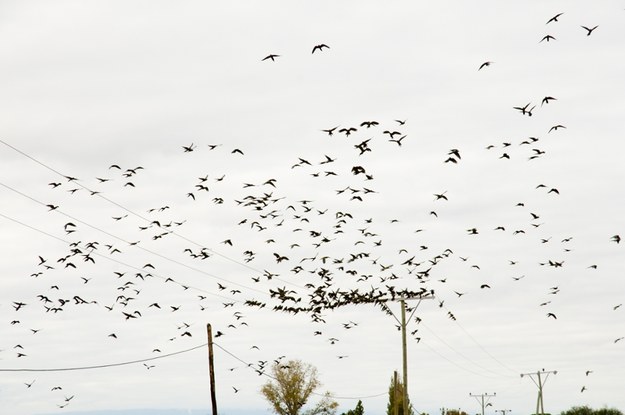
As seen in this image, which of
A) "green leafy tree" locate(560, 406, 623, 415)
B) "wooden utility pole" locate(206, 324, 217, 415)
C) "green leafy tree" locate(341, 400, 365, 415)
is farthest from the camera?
"green leafy tree" locate(560, 406, 623, 415)

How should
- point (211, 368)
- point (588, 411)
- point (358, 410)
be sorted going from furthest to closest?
point (588, 411) < point (358, 410) < point (211, 368)

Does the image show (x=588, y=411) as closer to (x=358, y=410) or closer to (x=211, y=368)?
(x=358, y=410)

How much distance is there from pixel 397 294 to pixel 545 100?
34392 millimetres

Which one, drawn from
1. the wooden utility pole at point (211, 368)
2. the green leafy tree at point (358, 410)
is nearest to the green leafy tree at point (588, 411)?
the green leafy tree at point (358, 410)

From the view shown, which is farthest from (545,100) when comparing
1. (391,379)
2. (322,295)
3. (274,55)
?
(391,379)

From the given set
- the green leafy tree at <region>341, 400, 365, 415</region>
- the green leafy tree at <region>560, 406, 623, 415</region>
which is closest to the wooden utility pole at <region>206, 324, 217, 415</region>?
the green leafy tree at <region>341, 400, 365, 415</region>

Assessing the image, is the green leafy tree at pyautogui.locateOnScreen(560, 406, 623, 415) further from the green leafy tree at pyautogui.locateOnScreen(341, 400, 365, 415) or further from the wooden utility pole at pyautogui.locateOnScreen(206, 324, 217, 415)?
the wooden utility pole at pyautogui.locateOnScreen(206, 324, 217, 415)

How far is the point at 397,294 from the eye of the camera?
60.0 meters

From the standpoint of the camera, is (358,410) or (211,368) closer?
(211,368)

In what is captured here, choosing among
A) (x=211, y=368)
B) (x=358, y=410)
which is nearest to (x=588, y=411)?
(x=358, y=410)

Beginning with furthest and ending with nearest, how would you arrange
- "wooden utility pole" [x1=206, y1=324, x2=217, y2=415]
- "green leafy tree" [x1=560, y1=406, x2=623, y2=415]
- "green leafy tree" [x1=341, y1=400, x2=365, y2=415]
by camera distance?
"green leafy tree" [x1=560, y1=406, x2=623, y2=415], "green leafy tree" [x1=341, y1=400, x2=365, y2=415], "wooden utility pole" [x1=206, y1=324, x2=217, y2=415]

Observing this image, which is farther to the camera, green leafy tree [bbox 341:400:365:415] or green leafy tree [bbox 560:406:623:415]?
green leafy tree [bbox 560:406:623:415]

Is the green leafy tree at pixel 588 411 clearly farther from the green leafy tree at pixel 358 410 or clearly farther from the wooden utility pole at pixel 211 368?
the wooden utility pole at pixel 211 368

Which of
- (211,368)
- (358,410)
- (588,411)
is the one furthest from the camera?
(588,411)
